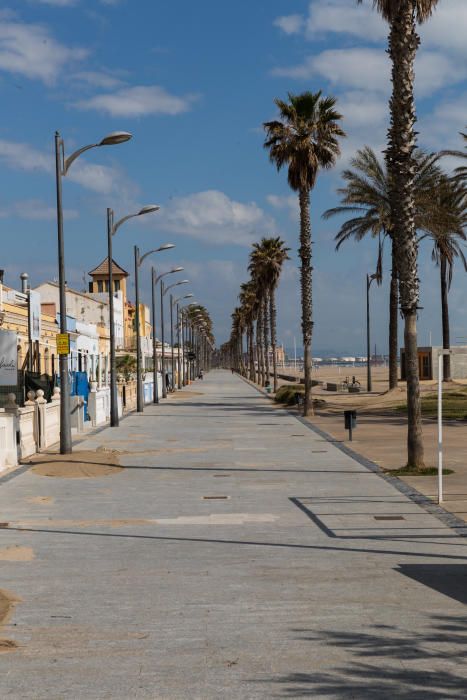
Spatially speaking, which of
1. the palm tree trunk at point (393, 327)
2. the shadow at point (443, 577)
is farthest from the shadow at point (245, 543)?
→ the palm tree trunk at point (393, 327)

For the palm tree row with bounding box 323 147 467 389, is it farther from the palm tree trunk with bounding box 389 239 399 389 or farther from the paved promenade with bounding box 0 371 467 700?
the paved promenade with bounding box 0 371 467 700

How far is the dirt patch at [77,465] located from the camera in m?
19.3

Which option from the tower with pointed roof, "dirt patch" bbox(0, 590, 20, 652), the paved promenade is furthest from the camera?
the tower with pointed roof

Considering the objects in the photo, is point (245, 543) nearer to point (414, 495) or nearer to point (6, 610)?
point (6, 610)

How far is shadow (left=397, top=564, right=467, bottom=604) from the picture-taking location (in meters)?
8.87

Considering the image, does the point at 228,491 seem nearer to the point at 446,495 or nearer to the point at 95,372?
the point at 446,495

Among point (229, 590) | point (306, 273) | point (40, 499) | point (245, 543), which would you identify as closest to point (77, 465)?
point (40, 499)

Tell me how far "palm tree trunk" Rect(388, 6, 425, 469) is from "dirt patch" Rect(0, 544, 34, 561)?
9861 mm

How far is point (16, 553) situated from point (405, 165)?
12.3 meters

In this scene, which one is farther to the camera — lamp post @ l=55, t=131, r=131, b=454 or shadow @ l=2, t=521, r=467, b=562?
lamp post @ l=55, t=131, r=131, b=454

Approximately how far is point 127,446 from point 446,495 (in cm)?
1265

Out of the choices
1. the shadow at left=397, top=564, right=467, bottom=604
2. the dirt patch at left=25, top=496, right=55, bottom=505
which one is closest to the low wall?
the dirt patch at left=25, top=496, right=55, bottom=505

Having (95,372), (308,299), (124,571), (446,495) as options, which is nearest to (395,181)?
(446,495)

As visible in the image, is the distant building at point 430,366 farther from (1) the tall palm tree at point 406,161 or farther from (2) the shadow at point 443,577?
(2) the shadow at point 443,577
